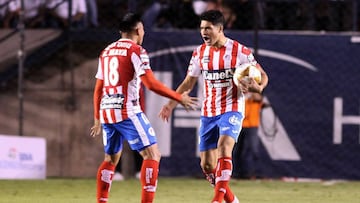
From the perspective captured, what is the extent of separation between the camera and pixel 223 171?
10883 millimetres

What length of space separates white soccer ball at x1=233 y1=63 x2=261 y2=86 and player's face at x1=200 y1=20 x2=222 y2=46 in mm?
555

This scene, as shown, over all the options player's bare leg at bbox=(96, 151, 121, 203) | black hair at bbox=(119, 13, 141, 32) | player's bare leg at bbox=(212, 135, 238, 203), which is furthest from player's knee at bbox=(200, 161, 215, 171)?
black hair at bbox=(119, 13, 141, 32)

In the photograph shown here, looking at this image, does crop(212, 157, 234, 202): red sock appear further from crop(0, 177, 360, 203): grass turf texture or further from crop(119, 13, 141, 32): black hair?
crop(0, 177, 360, 203): grass turf texture

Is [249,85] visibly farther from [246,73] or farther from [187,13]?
[187,13]

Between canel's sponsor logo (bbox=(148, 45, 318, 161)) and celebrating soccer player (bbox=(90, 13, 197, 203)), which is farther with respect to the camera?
canel's sponsor logo (bbox=(148, 45, 318, 161))

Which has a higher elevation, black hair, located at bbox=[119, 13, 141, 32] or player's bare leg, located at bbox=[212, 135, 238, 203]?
black hair, located at bbox=[119, 13, 141, 32]

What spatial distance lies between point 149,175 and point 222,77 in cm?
178

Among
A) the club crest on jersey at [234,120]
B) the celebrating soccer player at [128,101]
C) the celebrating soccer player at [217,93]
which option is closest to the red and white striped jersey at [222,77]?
the celebrating soccer player at [217,93]

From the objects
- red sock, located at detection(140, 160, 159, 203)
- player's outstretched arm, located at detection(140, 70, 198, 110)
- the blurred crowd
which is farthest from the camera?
the blurred crowd

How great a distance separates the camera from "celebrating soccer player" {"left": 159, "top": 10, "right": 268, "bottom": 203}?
11180mm

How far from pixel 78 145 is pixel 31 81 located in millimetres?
1591

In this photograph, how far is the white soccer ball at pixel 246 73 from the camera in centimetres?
1095

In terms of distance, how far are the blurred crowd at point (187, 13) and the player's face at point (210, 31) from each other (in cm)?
704

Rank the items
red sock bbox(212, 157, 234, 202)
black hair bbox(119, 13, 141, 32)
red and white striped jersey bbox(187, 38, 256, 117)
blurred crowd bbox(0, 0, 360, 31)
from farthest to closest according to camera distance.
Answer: blurred crowd bbox(0, 0, 360, 31), red and white striped jersey bbox(187, 38, 256, 117), red sock bbox(212, 157, 234, 202), black hair bbox(119, 13, 141, 32)
